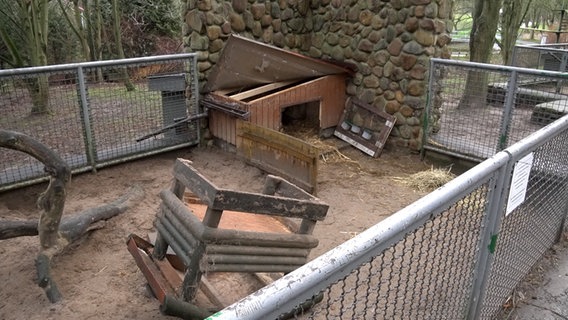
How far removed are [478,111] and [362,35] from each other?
6.79 feet

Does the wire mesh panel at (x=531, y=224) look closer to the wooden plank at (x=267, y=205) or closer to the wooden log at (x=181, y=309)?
the wooden plank at (x=267, y=205)

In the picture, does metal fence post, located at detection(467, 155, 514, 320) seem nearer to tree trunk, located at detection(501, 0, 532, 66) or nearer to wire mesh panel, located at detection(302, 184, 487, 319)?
wire mesh panel, located at detection(302, 184, 487, 319)

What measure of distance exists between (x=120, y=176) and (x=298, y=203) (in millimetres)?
3481

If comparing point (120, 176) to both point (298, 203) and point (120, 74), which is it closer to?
point (120, 74)

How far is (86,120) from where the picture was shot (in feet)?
18.1

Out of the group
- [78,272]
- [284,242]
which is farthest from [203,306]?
[78,272]

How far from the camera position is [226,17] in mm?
6441

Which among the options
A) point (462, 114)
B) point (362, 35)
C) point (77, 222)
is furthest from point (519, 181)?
point (362, 35)

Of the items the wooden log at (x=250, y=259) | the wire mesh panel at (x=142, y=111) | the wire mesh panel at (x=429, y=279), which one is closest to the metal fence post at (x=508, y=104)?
the wire mesh panel at (x=429, y=279)

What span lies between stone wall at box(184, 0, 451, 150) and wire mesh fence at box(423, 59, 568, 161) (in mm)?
272

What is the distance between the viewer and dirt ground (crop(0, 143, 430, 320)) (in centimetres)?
343

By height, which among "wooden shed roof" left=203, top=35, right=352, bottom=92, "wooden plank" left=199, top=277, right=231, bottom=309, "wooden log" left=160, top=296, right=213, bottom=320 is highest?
"wooden shed roof" left=203, top=35, right=352, bottom=92

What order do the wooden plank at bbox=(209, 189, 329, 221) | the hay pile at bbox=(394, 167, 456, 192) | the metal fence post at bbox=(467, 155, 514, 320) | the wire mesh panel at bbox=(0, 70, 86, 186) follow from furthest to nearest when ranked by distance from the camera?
the hay pile at bbox=(394, 167, 456, 192)
the wire mesh panel at bbox=(0, 70, 86, 186)
the wooden plank at bbox=(209, 189, 329, 221)
the metal fence post at bbox=(467, 155, 514, 320)

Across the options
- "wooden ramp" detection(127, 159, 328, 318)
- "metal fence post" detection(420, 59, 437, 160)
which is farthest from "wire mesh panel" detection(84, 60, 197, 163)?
"metal fence post" detection(420, 59, 437, 160)
